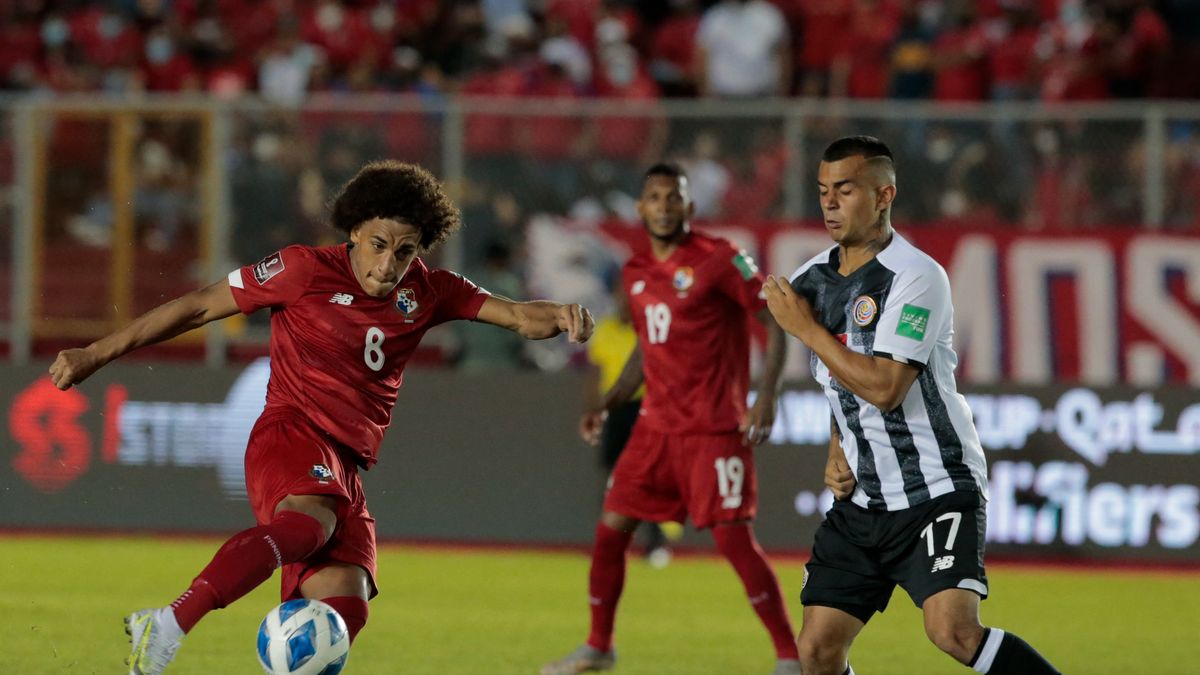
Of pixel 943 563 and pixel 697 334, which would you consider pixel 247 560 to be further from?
pixel 697 334

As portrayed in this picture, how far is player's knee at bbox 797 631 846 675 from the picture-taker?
19.3 feet

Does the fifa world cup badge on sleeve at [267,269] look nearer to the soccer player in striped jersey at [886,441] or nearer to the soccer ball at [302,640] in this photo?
the soccer ball at [302,640]

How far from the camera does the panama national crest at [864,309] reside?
581cm

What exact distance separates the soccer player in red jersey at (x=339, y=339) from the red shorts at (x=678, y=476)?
6.55 feet

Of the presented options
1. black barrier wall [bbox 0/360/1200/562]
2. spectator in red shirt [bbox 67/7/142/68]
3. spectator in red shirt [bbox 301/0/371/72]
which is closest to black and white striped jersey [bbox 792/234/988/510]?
black barrier wall [bbox 0/360/1200/562]

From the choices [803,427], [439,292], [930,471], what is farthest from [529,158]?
[930,471]

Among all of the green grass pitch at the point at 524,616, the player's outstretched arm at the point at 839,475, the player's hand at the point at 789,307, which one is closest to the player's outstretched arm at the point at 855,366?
the player's hand at the point at 789,307

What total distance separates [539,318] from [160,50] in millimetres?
11836

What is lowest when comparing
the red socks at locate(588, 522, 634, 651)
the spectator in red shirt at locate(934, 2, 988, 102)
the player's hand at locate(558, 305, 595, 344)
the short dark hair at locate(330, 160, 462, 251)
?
the red socks at locate(588, 522, 634, 651)

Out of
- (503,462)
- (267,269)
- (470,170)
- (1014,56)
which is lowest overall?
(503,462)

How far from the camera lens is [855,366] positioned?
18.6ft

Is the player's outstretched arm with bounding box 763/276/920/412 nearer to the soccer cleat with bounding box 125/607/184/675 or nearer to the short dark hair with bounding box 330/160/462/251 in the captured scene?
the short dark hair with bounding box 330/160/462/251

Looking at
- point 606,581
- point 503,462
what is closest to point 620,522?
point 606,581

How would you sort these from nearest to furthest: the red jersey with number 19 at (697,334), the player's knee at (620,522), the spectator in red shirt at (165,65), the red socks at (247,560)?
the red socks at (247,560) → the player's knee at (620,522) → the red jersey with number 19 at (697,334) → the spectator in red shirt at (165,65)
